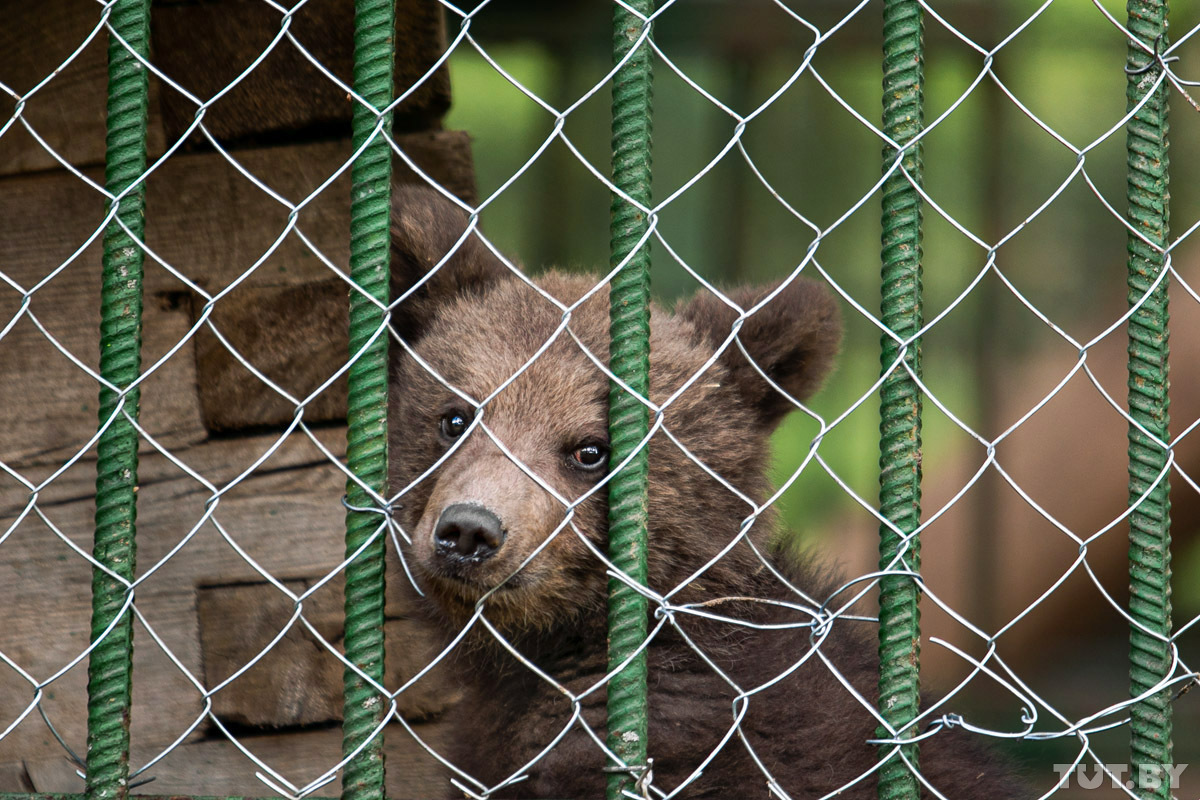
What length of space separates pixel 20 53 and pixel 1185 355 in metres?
4.53

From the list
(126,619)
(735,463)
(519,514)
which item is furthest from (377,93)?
(735,463)

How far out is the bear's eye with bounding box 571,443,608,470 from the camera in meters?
3.14

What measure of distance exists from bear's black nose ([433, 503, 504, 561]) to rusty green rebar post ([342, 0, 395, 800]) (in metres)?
0.35

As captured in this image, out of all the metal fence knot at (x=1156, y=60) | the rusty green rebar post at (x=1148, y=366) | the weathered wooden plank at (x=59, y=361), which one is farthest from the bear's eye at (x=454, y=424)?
the metal fence knot at (x=1156, y=60)

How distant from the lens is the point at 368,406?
2379 mm

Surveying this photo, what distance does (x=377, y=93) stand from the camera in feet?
7.89

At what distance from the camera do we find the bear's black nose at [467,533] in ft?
8.87

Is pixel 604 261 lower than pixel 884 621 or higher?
higher

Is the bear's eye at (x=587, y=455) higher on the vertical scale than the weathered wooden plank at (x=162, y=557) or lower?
higher

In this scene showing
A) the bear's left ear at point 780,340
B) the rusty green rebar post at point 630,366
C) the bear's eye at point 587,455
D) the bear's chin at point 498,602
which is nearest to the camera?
the rusty green rebar post at point 630,366

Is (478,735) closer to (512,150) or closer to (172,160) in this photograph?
(172,160)

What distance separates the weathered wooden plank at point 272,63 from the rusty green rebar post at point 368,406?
54.6 inches

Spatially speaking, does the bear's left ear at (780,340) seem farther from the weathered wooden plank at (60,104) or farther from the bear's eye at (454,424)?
the weathered wooden plank at (60,104)

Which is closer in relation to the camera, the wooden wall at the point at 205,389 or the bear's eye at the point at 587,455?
the bear's eye at the point at 587,455
